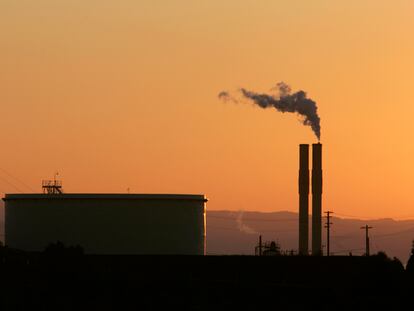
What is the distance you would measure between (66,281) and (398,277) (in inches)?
724

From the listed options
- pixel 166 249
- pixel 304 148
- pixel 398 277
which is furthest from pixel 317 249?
pixel 398 277

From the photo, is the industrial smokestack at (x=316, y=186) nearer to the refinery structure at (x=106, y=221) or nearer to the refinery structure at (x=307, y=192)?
the refinery structure at (x=307, y=192)

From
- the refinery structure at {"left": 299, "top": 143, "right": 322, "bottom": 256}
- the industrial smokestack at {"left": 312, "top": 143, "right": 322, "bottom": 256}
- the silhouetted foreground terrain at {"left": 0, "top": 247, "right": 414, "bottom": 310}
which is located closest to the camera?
the silhouetted foreground terrain at {"left": 0, "top": 247, "right": 414, "bottom": 310}

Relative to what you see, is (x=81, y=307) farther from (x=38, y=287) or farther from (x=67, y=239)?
(x=67, y=239)

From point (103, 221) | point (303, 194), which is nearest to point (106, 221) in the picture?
point (103, 221)

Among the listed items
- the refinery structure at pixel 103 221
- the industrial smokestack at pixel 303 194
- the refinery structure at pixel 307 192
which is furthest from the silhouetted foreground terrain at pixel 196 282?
the refinery structure at pixel 307 192

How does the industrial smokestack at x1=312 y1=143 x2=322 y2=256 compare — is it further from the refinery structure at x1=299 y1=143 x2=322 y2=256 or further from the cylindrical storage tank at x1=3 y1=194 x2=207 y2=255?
the cylindrical storage tank at x1=3 y1=194 x2=207 y2=255

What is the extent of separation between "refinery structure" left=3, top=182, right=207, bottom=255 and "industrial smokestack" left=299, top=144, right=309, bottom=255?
10567mm

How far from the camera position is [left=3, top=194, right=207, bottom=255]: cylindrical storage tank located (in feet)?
225

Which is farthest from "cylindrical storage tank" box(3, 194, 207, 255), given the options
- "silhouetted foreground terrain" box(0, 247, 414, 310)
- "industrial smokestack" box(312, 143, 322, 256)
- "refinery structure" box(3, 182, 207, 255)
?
"industrial smokestack" box(312, 143, 322, 256)

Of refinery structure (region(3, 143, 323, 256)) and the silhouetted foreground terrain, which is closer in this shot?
the silhouetted foreground terrain

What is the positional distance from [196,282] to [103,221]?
15.8 metres

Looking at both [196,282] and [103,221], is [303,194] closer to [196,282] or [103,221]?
[103,221]

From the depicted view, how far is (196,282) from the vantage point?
177 ft
